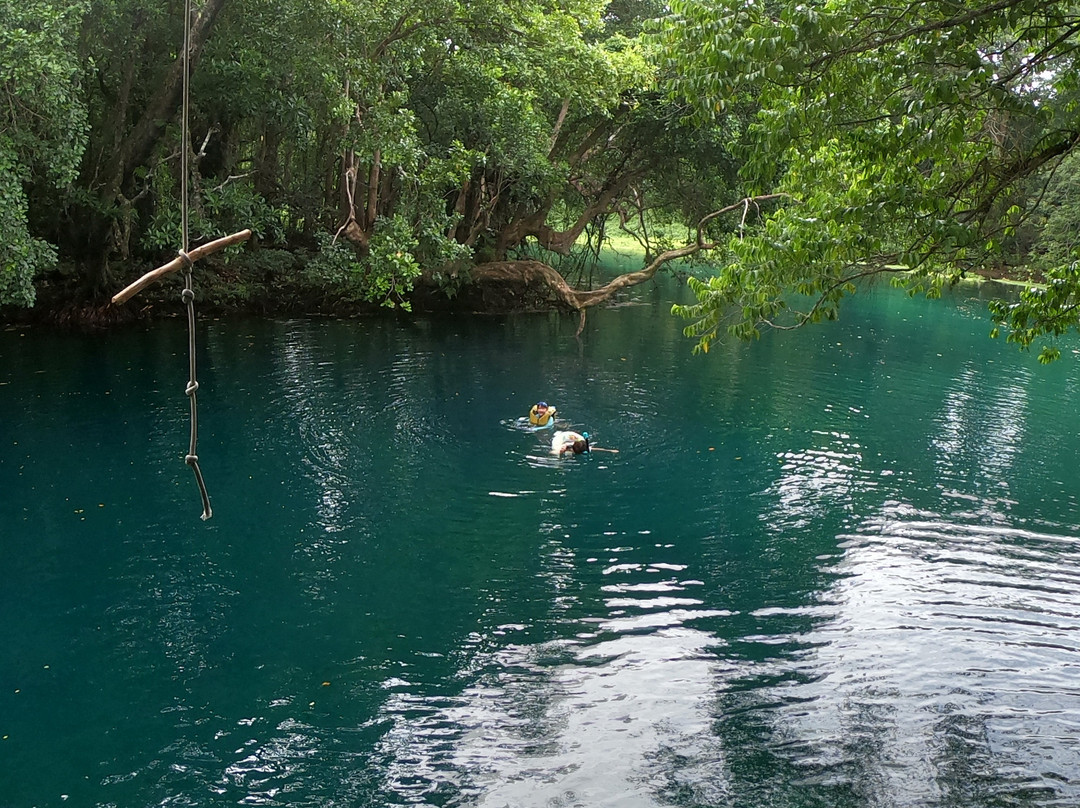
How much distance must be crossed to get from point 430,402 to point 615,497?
19.3 ft

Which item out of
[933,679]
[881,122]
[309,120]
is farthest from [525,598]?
[309,120]

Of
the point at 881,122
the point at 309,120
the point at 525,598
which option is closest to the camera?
the point at 881,122

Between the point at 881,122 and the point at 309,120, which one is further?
the point at 309,120

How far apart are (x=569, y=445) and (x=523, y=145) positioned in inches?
391

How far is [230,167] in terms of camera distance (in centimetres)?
2358

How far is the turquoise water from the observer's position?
691 centimetres

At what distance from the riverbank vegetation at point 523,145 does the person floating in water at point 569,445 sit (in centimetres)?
308

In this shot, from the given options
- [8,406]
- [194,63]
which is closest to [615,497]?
[8,406]

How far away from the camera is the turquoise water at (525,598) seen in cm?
691

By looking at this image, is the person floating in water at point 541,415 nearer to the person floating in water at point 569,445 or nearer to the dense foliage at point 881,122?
the person floating in water at point 569,445

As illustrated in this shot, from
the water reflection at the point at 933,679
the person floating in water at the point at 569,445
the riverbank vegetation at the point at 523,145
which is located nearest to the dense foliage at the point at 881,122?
the riverbank vegetation at the point at 523,145

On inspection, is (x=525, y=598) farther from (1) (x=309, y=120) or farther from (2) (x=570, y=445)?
(1) (x=309, y=120)

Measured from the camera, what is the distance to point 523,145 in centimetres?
2136

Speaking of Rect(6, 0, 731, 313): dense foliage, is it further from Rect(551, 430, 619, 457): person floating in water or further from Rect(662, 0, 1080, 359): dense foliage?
Rect(662, 0, 1080, 359): dense foliage
